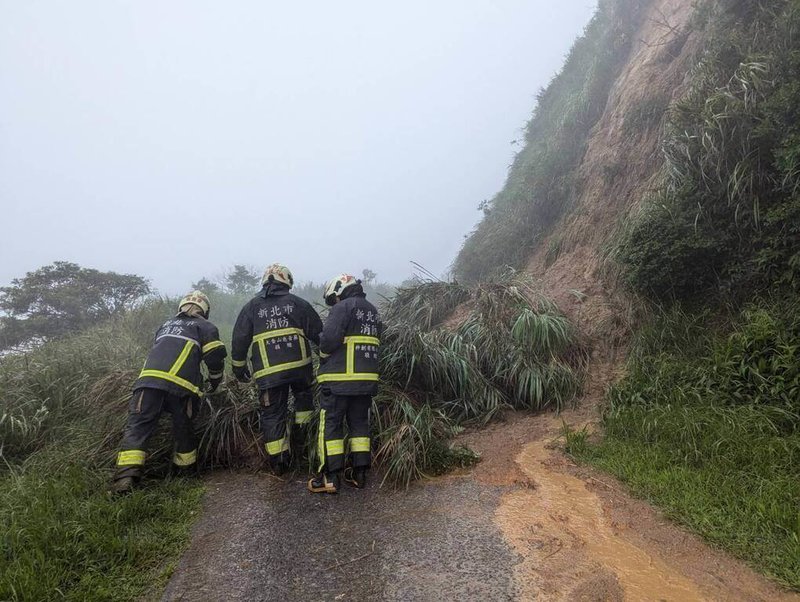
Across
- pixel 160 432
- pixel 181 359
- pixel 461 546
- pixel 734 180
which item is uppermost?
pixel 734 180

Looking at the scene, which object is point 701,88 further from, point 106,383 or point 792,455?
point 106,383

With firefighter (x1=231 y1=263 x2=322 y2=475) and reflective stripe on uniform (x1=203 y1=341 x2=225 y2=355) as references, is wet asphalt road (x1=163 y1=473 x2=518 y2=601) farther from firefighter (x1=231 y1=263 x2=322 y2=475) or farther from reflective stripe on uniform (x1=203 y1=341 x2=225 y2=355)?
reflective stripe on uniform (x1=203 y1=341 x2=225 y2=355)

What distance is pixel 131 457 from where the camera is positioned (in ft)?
12.0

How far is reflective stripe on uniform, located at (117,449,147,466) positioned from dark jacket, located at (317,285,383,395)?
1616 mm

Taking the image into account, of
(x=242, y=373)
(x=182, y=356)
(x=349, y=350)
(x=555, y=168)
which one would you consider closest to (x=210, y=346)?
(x=182, y=356)

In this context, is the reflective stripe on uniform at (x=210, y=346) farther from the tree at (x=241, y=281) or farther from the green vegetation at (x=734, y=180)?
the tree at (x=241, y=281)

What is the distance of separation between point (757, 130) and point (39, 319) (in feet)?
43.0

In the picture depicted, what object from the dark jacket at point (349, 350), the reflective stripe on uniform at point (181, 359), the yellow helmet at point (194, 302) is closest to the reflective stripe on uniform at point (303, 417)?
the dark jacket at point (349, 350)

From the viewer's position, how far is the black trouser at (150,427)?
3668mm

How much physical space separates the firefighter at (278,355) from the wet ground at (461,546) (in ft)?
1.69

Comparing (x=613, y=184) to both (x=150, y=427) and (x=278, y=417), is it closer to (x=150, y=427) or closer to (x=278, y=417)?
(x=278, y=417)

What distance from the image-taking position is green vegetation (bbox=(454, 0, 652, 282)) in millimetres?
9344

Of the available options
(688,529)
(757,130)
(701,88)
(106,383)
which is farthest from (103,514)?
(701,88)

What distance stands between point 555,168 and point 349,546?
29.1 feet
